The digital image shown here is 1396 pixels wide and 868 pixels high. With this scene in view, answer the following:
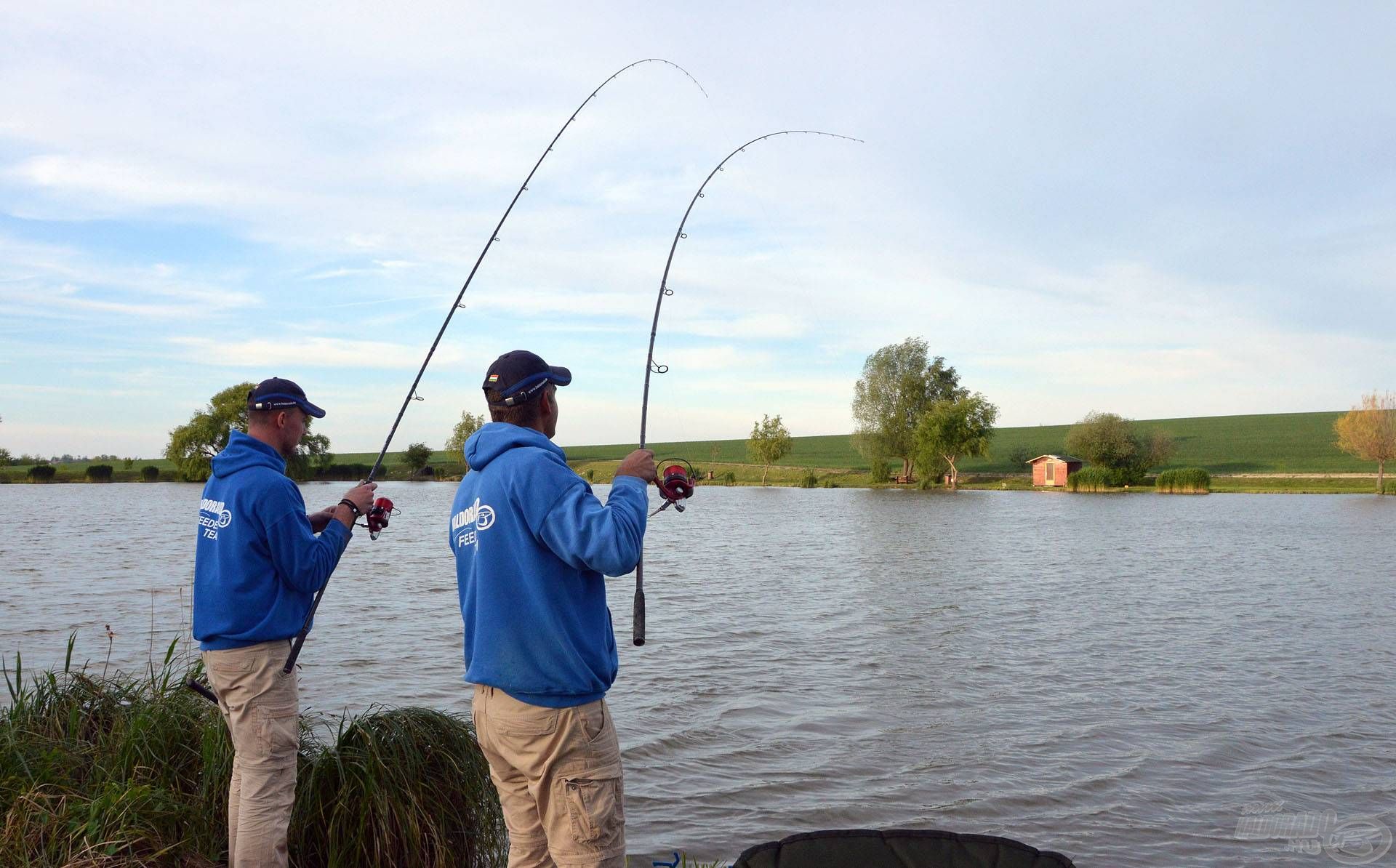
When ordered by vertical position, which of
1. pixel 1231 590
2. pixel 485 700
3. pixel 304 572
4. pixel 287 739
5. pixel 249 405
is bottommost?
pixel 1231 590

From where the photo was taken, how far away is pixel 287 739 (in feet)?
12.6

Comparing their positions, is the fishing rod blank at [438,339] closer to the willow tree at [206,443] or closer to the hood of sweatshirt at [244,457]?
the hood of sweatshirt at [244,457]

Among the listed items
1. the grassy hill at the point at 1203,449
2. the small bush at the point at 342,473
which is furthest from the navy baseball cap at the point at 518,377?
the small bush at the point at 342,473

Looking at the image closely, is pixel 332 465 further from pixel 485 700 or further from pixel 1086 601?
pixel 485 700

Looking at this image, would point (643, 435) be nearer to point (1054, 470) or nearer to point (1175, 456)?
point (1054, 470)

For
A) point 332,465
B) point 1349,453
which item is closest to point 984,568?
point 332,465

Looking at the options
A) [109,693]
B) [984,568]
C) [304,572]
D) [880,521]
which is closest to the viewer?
[304,572]

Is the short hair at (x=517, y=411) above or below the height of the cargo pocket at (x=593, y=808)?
above

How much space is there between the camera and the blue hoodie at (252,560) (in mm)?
3723

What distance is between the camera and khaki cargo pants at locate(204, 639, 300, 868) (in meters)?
3.75

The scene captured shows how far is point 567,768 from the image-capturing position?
9.82 feet

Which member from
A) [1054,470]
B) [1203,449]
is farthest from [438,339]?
[1203,449]

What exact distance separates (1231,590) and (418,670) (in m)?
15.6

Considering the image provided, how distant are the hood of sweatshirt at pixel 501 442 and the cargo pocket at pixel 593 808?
0.94 m
